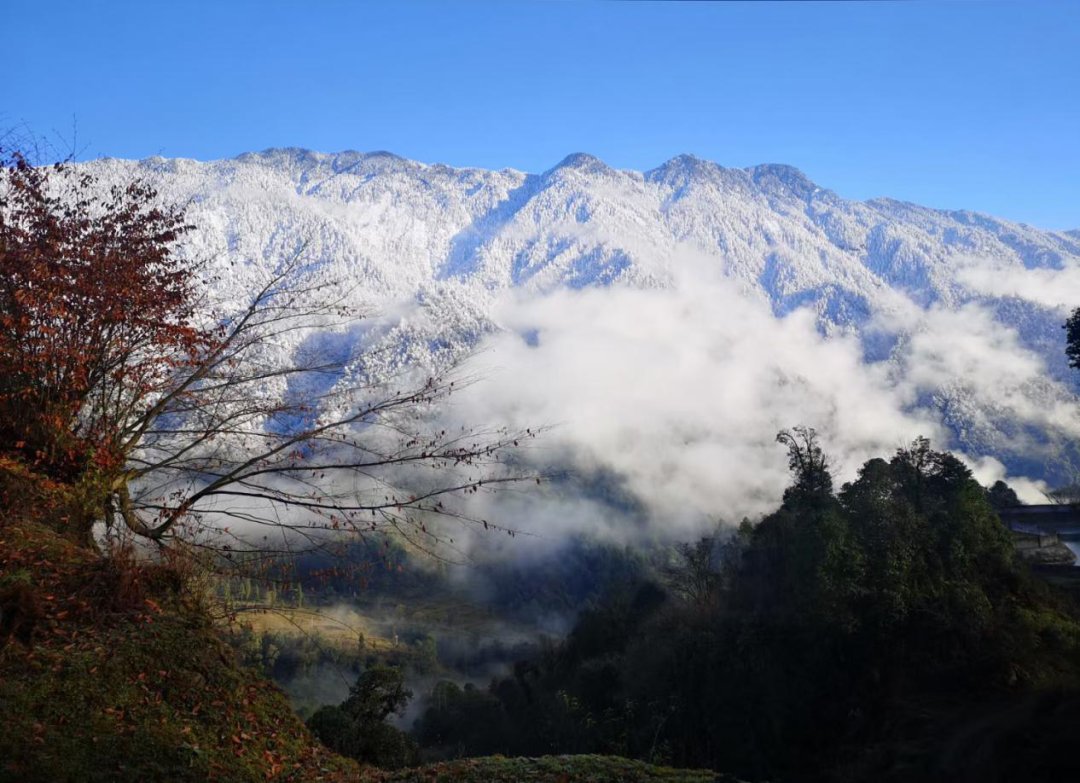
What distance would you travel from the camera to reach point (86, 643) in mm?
7230

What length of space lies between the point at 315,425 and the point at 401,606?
19000cm

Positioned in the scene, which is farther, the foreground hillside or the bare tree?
the bare tree

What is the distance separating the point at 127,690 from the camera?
22.8 feet

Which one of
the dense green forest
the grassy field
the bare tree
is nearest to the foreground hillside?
the grassy field

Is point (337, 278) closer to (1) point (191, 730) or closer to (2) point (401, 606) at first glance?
(1) point (191, 730)

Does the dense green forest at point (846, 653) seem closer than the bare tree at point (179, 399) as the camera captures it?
No

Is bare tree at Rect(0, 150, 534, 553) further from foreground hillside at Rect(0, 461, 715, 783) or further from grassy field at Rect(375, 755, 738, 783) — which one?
grassy field at Rect(375, 755, 738, 783)

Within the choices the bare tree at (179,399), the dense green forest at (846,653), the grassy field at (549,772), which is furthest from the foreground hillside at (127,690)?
the dense green forest at (846,653)

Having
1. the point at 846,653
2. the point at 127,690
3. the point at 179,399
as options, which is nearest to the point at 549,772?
the point at 127,690

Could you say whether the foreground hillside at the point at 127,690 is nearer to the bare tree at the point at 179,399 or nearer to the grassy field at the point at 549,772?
the grassy field at the point at 549,772

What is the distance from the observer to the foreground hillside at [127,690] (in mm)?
6289

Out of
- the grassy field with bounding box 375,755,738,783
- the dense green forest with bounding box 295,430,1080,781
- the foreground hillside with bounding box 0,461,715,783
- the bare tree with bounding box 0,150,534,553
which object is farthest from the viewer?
the dense green forest with bounding box 295,430,1080,781

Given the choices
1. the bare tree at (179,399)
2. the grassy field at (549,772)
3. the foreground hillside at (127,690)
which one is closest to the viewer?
the foreground hillside at (127,690)

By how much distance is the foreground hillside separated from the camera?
20.6 feet
